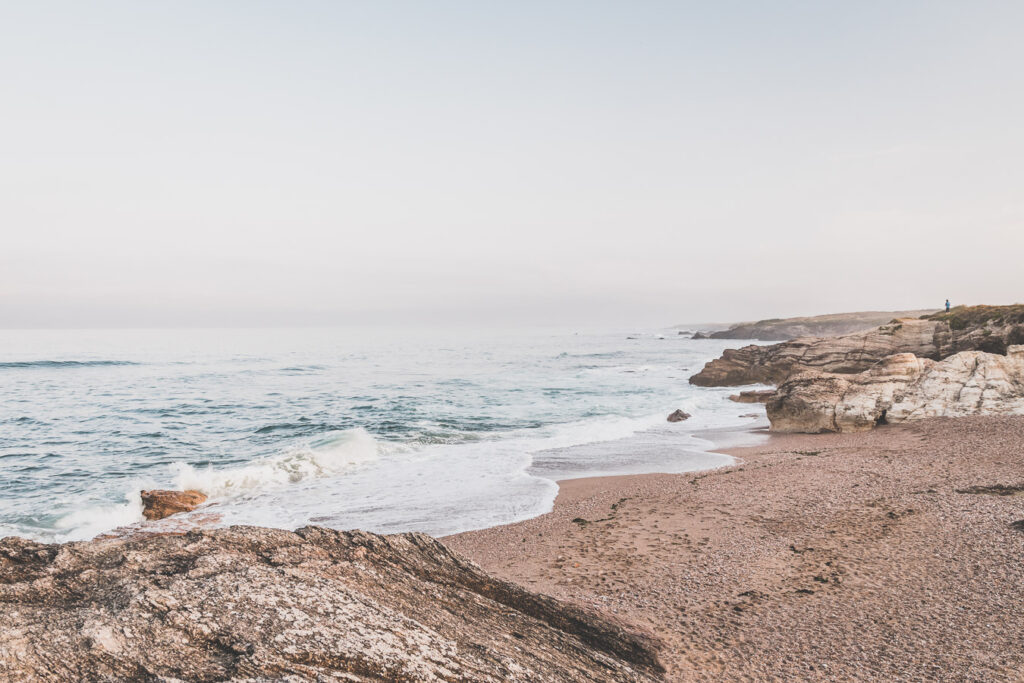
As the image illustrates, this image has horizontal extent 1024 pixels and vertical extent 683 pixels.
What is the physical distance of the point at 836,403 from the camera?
66.9 ft

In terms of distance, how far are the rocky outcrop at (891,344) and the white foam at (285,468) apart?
22246mm

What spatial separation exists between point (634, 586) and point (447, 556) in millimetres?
3576

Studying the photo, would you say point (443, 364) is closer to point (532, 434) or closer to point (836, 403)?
point (532, 434)

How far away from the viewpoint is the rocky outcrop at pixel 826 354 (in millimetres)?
30531

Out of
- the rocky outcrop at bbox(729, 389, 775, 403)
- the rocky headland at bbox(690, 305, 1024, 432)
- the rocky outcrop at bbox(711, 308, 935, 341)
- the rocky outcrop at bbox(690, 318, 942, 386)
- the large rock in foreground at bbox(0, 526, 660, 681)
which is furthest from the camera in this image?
the rocky outcrop at bbox(711, 308, 935, 341)

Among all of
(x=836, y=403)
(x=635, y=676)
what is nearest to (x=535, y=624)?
(x=635, y=676)

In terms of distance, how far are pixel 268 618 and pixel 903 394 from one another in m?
22.9

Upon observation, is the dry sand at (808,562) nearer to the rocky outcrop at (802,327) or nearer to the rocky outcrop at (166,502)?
the rocky outcrop at (166,502)

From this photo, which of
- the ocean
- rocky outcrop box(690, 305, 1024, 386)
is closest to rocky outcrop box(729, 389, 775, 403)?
the ocean

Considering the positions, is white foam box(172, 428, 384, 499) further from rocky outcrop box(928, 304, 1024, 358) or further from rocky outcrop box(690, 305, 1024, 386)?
rocky outcrop box(928, 304, 1024, 358)

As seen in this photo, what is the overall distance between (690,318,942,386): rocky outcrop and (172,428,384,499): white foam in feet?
73.2

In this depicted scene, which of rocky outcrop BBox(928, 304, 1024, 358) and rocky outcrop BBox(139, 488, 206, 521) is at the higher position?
rocky outcrop BBox(928, 304, 1024, 358)

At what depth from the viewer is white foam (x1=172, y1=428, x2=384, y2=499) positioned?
55.1 feet

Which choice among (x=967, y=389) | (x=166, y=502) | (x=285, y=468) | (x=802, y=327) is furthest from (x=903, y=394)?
(x=802, y=327)
